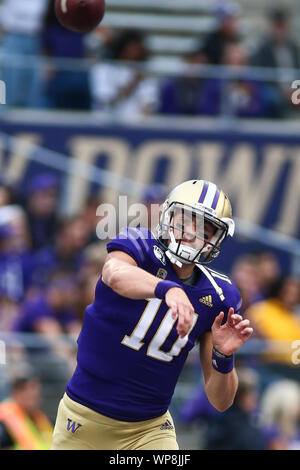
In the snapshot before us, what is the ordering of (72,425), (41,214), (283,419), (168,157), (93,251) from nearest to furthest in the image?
(72,425) → (283,419) → (93,251) → (41,214) → (168,157)

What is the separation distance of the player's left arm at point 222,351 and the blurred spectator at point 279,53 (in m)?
6.66

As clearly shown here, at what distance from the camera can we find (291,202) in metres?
11.5

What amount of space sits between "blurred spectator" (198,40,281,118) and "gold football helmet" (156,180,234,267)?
245 inches

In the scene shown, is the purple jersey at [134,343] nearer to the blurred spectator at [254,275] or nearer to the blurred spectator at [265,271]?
the blurred spectator at [254,275]

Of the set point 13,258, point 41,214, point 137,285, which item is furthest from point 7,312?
point 137,285

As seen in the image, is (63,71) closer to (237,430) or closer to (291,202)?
(291,202)

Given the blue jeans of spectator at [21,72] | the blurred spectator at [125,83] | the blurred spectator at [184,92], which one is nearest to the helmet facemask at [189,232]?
the blue jeans of spectator at [21,72]

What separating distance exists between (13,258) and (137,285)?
15.0ft

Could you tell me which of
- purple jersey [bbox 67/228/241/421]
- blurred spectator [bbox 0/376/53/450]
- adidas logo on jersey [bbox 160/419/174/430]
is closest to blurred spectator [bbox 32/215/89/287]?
blurred spectator [bbox 0/376/53/450]

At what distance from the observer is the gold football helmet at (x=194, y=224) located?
15.2 ft

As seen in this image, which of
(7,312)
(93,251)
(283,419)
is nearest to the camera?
(283,419)

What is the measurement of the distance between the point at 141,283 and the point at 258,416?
155 inches
